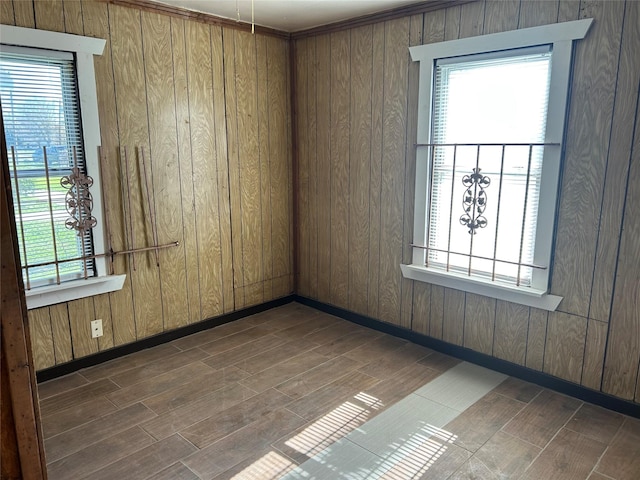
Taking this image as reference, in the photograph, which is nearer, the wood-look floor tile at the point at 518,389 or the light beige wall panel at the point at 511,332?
the wood-look floor tile at the point at 518,389

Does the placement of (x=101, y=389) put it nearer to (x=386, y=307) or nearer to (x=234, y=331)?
(x=234, y=331)

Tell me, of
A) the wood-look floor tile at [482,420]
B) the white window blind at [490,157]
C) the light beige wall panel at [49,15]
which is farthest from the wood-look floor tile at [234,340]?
the light beige wall panel at [49,15]

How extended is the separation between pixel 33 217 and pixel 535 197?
301 centimetres

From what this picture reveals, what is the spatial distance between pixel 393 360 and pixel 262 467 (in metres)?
1.36

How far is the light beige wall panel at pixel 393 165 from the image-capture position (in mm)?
3344

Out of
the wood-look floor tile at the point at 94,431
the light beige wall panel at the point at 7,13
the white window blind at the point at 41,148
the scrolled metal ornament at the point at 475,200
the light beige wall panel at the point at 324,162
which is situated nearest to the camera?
the wood-look floor tile at the point at 94,431

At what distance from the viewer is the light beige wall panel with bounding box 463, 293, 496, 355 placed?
3.13 m

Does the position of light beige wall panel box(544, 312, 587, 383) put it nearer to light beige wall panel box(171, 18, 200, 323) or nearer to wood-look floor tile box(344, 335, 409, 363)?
wood-look floor tile box(344, 335, 409, 363)

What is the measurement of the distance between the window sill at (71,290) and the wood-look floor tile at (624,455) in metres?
2.99

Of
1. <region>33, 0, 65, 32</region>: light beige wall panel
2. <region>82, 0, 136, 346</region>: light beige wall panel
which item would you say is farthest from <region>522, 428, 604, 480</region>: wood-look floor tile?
<region>33, 0, 65, 32</region>: light beige wall panel

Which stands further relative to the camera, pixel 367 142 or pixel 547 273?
pixel 367 142

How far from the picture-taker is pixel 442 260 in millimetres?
3346

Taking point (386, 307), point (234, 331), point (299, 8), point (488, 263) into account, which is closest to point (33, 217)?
point (234, 331)

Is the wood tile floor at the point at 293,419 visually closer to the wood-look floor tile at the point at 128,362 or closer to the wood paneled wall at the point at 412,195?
the wood-look floor tile at the point at 128,362
